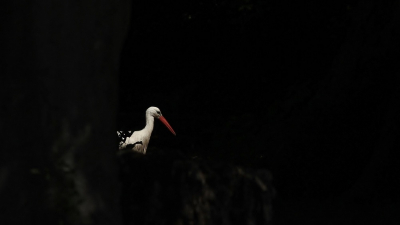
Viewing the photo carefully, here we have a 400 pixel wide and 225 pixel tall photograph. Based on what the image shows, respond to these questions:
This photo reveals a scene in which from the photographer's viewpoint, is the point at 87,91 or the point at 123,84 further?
the point at 123,84

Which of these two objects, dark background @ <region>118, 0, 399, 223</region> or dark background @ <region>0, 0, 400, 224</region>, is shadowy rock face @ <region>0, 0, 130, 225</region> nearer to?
dark background @ <region>0, 0, 400, 224</region>

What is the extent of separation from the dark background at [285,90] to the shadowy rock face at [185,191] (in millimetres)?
3864

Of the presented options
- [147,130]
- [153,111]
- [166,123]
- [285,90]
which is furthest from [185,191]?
[166,123]

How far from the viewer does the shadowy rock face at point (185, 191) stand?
7242 millimetres

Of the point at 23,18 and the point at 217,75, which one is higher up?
the point at 217,75

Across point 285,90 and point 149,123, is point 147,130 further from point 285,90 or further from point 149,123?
point 285,90

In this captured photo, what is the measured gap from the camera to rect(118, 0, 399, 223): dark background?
41.9ft

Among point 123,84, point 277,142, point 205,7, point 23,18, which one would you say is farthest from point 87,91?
point 123,84

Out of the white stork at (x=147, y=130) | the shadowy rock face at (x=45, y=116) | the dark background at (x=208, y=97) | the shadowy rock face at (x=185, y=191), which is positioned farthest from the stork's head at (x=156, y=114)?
the shadowy rock face at (x=45, y=116)

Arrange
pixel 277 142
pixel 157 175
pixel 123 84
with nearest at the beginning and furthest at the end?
1. pixel 157 175
2. pixel 277 142
3. pixel 123 84

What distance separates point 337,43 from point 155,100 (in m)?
4.96

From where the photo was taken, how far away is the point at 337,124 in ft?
43.6

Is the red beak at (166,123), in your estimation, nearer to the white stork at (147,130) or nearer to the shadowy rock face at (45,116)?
the white stork at (147,130)

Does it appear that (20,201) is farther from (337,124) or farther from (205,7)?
(205,7)
